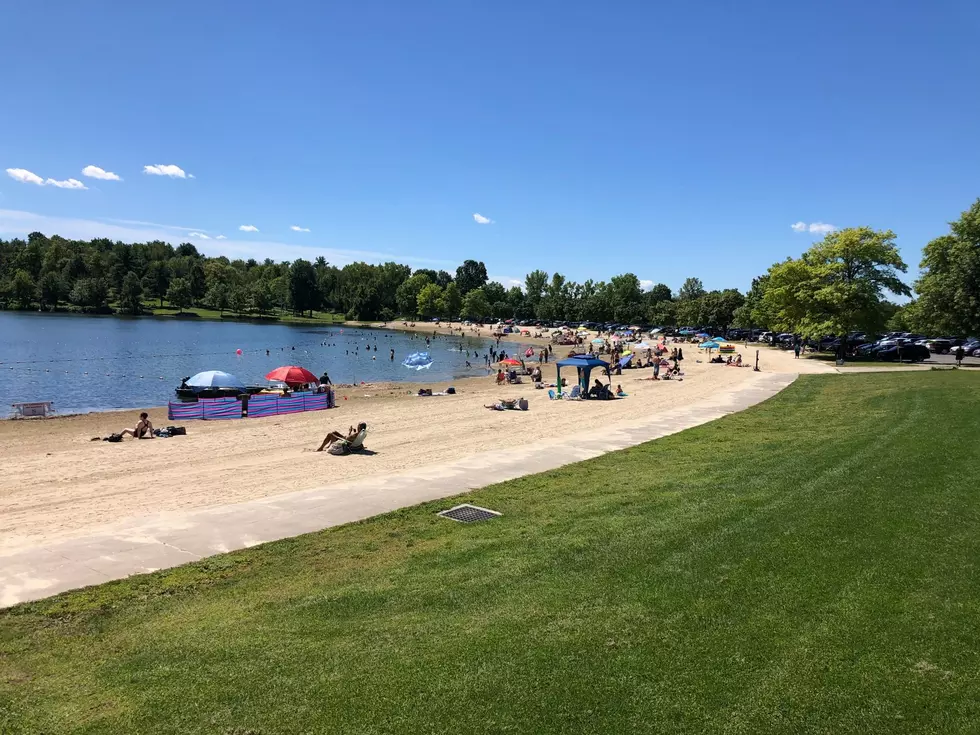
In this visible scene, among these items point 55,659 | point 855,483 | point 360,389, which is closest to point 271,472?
point 55,659

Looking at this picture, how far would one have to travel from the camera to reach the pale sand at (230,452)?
13000 millimetres

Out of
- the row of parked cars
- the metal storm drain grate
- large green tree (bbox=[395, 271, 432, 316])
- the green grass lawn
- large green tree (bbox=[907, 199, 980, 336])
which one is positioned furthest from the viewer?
large green tree (bbox=[395, 271, 432, 316])

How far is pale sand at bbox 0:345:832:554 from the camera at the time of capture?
1300cm

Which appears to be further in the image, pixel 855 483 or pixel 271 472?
pixel 271 472

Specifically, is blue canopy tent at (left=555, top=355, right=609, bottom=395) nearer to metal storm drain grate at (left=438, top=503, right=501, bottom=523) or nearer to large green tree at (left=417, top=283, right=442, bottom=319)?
metal storm drain grate at (left=438, top=503, right=501, bottom=523)

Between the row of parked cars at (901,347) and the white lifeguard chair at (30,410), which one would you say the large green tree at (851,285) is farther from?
the white lifeguard chair at (30,410)

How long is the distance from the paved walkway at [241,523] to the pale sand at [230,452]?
90cm

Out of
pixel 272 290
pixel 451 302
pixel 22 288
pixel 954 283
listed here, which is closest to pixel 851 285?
pixel 954 283

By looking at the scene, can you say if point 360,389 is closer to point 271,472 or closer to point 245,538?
point 271,472

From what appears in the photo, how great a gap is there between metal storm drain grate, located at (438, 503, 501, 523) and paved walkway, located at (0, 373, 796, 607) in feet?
3.61

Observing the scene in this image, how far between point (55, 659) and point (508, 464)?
10.4 m

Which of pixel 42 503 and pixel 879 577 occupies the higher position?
pixel 879 577

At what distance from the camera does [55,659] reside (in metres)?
5.92

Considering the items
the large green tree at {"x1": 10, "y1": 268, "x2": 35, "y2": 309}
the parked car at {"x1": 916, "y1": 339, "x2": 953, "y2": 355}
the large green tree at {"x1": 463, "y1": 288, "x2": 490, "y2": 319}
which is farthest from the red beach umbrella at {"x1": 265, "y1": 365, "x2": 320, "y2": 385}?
the large green tree at {"x1": 10, "y1": 268, "x2": 35, "y2": 309}
